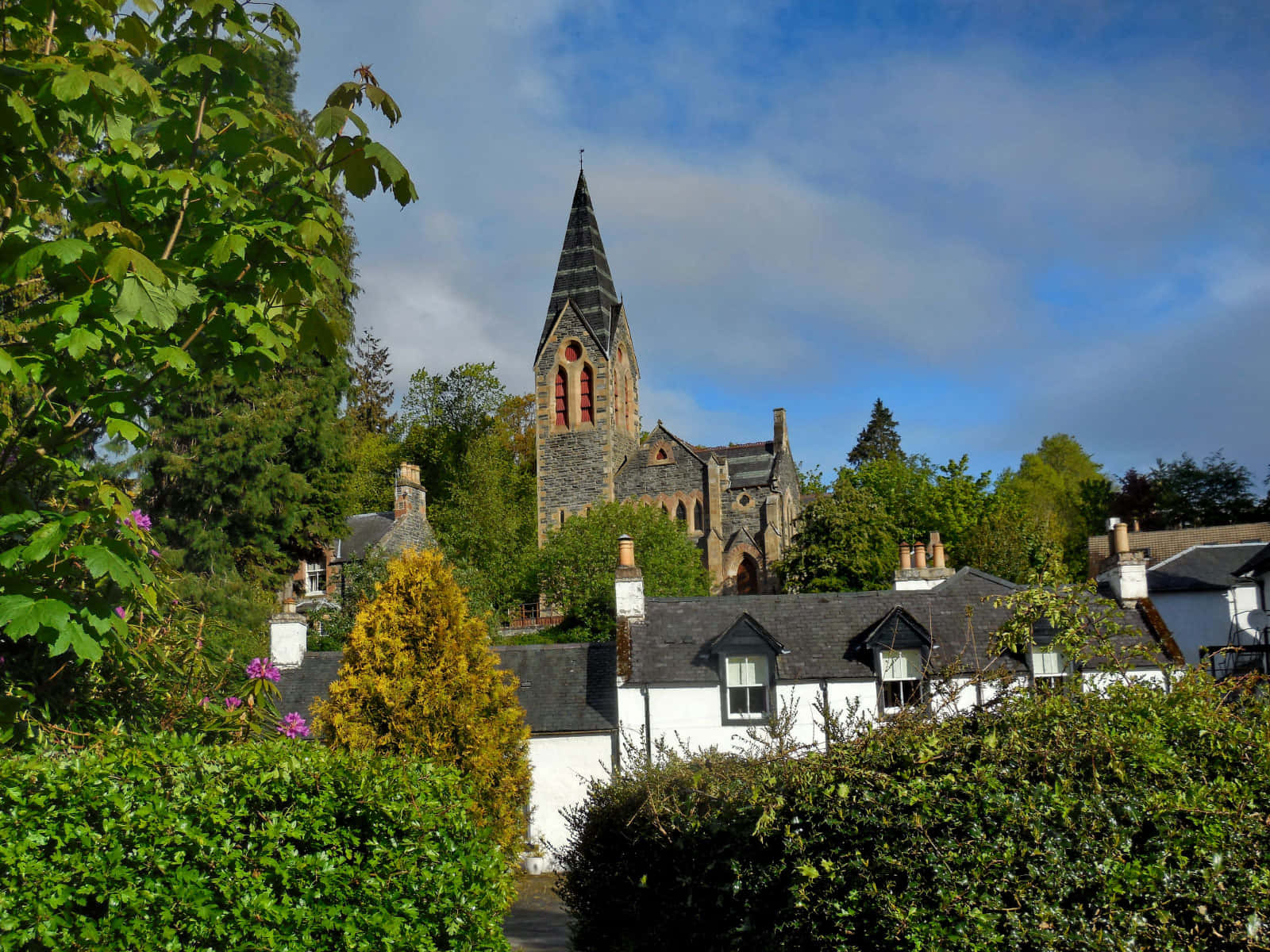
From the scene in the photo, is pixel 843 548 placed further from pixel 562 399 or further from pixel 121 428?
pixel 121 428

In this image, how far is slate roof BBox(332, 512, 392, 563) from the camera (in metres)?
44.1

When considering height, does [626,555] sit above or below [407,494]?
below

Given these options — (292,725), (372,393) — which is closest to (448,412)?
(372,393)

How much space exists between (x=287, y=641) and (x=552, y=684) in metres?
7.04

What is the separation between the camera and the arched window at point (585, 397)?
55.2m

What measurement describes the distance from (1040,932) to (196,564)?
32.6 m

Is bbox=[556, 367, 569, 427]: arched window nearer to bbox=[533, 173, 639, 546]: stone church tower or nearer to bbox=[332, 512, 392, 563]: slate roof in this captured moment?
bbox=[533, 173, 639, 546]: stone church tower

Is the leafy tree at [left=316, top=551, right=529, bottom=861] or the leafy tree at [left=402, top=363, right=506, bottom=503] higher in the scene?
the leafy tree at [left=402, top=363, right=506, bottom=503]

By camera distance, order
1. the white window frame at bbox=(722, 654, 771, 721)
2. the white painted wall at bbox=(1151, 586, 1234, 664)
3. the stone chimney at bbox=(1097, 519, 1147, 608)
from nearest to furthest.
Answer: the white window frame at bbox=(722, 654, 771, 721) < the stone chimney at bbox=(1097, 519, 1147, 608) < the white painted wall at bbox=(1151, 586, 1234, 664)

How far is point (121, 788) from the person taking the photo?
6.24m

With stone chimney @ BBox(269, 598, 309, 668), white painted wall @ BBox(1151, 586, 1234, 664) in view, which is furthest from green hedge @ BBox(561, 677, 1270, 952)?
white painted wall @ BBox(1151, 586, 1234, 664)

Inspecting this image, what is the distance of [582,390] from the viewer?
182 feet

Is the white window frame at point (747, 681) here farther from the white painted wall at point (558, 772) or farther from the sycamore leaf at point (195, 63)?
the sycamore leaf at point (195, 63)

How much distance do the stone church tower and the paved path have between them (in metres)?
31.2
